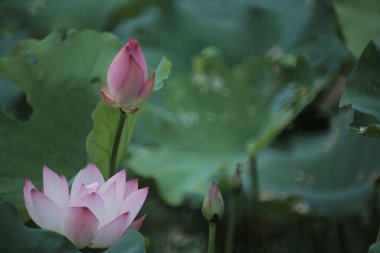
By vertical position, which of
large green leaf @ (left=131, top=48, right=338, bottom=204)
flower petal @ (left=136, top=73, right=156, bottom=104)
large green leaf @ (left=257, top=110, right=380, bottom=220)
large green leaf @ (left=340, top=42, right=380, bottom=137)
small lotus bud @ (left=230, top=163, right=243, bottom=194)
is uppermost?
flower petal @ (left=136, top=73, right=156, bottom=104)

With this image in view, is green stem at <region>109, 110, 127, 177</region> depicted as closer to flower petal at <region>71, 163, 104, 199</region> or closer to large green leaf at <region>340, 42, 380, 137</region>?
flower petal at <region>71, 163, 104, 199</region>

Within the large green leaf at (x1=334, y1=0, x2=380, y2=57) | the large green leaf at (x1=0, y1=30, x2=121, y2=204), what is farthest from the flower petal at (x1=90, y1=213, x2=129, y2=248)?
the large green leaf at (x1=334, y1=0, x2=380, y2=57)

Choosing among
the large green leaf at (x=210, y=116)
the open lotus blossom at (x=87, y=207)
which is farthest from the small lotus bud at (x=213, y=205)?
the large green leaf at (x=210, y=116)

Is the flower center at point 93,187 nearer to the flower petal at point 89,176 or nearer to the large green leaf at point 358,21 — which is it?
the flower petal at point 89,176

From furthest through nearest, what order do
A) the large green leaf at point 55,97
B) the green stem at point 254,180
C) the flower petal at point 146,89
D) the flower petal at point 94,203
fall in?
the green stem at point 254,180, the large green leaf at point 55,97, the flower petal at point 146,89, the flower petal at point 94,203

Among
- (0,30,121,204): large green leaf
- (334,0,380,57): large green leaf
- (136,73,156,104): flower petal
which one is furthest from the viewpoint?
(334,0,380,57): large green leaf

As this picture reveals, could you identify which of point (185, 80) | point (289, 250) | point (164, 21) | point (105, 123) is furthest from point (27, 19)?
point (105, 123)

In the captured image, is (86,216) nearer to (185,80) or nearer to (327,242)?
(185,80)
